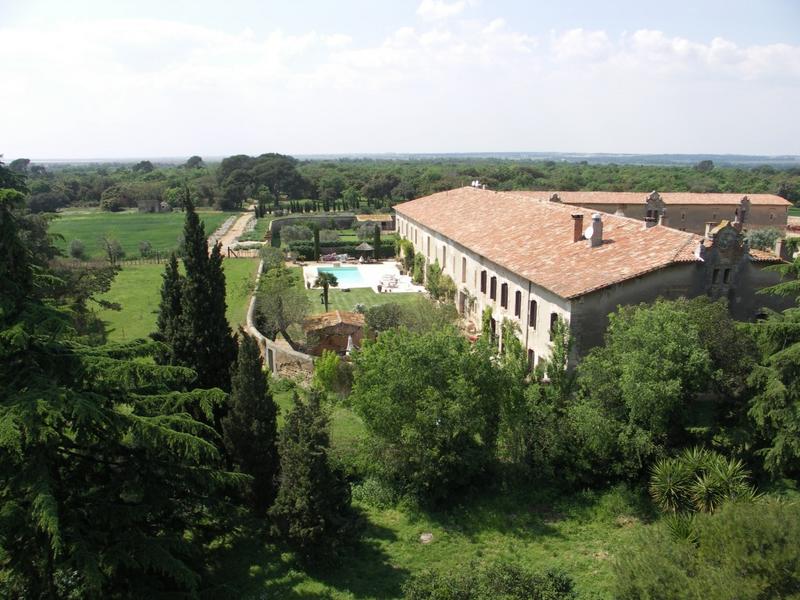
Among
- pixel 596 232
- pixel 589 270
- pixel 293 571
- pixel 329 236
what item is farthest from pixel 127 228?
pixel 293 571

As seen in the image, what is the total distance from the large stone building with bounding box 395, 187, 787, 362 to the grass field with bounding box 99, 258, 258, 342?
16.1 metres

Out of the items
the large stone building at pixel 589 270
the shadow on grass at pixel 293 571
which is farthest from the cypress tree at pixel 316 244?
the shadow on grass at pixel 293 571

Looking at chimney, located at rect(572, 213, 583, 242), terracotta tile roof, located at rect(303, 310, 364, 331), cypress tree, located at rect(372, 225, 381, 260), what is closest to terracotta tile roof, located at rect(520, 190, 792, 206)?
cypress tree, located at rect(372, 225, 381, 260)

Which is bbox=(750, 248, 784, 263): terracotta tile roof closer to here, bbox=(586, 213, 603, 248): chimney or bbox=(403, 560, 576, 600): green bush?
bbox=(586, 213, 603, 248): chimney

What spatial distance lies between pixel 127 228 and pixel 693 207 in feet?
270

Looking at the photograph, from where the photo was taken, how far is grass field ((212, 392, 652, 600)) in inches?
637

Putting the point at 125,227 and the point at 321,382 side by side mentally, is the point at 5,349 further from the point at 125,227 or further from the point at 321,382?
the point at 125,227

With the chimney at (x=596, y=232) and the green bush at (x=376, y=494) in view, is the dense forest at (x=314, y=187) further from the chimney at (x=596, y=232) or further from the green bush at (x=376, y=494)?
Answer: the green bush at (x=376, y=494)

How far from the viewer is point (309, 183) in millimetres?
140625

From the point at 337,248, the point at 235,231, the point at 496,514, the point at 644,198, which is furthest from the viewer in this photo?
the point at 235,231

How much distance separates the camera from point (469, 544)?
1809 cm

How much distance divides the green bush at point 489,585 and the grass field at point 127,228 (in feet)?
216

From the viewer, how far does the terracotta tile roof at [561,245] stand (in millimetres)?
25984

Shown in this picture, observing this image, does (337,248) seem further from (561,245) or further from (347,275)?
(561,245)
